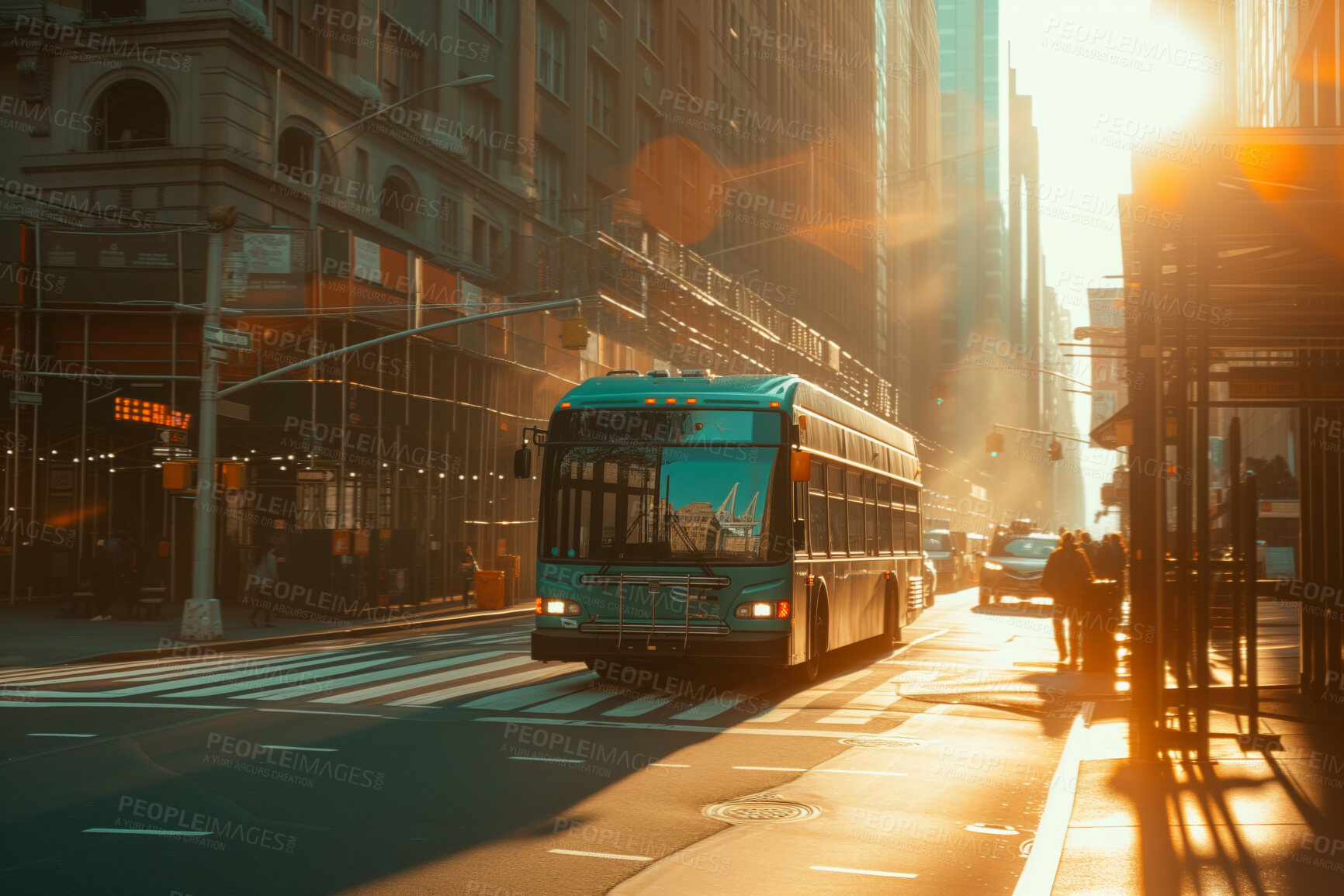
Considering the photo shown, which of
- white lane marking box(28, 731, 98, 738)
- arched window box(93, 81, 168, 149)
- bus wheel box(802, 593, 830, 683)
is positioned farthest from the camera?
arched window box(93, 81, 168, 149)

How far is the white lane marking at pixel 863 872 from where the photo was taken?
700cm

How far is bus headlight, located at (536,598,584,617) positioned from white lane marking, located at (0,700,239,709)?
309 centimetres

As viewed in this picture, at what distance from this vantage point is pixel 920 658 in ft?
66.6

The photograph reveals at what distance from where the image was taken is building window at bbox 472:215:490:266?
4275 cm

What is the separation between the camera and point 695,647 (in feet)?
45.9

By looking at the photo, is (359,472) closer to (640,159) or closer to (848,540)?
(848,540)

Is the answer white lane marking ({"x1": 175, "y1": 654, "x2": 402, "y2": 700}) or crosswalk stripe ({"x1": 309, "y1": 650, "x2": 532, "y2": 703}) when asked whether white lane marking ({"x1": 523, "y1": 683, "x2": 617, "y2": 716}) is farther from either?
white lane marking ({"x1": 175, "y1": 654, "x2": 402, "y2": 700})

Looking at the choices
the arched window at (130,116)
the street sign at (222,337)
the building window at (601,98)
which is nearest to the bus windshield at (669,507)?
the street sign at (222,337)

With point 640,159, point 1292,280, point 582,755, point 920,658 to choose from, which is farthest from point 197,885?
point 640,159

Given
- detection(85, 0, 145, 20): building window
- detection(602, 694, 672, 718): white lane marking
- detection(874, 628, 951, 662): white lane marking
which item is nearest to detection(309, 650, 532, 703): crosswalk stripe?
detection(602, 694, 672, 718): white lane marking

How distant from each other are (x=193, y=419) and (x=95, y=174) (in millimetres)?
5914

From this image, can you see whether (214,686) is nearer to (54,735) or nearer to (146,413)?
(54,735)

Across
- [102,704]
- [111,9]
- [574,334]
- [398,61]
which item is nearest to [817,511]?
[102,704]

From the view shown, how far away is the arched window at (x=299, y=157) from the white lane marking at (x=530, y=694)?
20932mm
